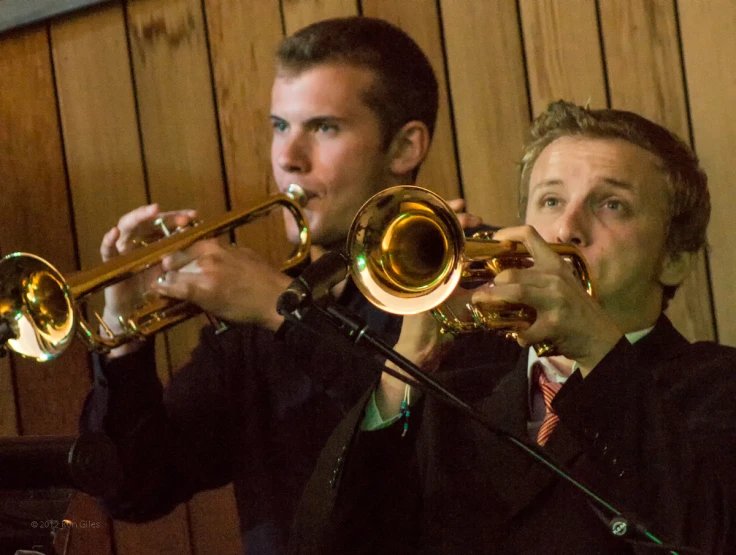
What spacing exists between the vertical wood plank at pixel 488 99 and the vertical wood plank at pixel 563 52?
31mm

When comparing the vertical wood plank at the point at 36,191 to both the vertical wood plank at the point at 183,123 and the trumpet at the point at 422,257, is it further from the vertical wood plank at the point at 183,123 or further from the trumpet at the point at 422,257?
the trumpet at the point at 422,257

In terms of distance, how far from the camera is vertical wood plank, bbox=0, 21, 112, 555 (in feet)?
7.68

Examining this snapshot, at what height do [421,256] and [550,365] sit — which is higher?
[421,256]

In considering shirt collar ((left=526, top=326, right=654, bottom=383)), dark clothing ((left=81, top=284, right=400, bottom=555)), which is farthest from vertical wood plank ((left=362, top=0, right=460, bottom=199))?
shirt collar ((left=526, top=326, right=654, bottom=383))

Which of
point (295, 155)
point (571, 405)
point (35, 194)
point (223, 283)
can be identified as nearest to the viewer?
point (571, 405)

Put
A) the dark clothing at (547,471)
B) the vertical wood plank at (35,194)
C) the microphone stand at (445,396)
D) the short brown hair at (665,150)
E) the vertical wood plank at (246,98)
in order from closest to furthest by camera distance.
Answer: the microphone stand at (445,396)
the dark clothing at (547,471)
the short brown hair at (665,150)
the vertical wood plank at (246,98)
the vertical wood plank at (35,194)

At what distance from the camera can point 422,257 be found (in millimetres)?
1261

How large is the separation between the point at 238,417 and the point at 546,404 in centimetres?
78

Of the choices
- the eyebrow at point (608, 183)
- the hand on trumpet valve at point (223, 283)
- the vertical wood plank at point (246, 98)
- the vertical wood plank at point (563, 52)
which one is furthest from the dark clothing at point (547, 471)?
the vertical wood plank at point (246, 98)

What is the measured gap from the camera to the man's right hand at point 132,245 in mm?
1644

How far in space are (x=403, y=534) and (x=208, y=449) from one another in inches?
24.0

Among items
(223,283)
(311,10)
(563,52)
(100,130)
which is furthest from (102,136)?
(563,52)

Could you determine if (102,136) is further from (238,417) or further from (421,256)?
(421,256)

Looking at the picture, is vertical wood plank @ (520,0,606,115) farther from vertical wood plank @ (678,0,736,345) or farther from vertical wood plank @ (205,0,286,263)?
vertical wood plank @ (205,0,286,263)
